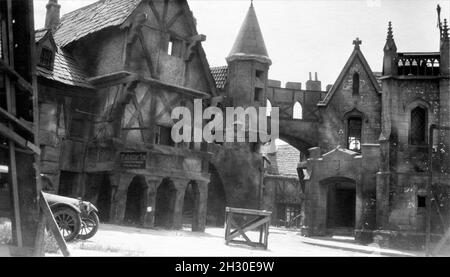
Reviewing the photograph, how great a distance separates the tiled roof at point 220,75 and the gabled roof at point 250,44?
5.18 feet

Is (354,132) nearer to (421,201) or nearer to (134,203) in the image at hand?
(421,201)

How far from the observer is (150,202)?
2003cm

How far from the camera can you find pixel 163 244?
13.8 meters

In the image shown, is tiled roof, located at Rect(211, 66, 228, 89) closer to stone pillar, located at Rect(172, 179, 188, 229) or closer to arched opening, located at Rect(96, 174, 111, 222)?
stone pillar, located at Rect(172, 179, 188, 229)

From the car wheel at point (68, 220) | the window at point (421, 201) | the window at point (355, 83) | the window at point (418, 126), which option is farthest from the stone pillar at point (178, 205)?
the window at point (355, 83)

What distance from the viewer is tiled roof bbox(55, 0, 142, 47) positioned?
2142 centimetres

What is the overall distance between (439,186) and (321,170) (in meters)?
5.91

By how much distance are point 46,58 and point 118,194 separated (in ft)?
21.6

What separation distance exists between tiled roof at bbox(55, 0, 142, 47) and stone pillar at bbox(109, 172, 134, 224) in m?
6.51

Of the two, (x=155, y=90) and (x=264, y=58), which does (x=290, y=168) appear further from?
(x=155, y=90)

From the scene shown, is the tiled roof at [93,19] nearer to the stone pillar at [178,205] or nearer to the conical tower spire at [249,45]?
the stone pillar at [178,205]

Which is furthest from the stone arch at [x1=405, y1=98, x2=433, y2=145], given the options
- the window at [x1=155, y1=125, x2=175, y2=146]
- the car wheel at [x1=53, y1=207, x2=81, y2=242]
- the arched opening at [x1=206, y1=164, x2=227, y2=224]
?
the car wheel at [x1=53, y1=207, x2=81, y2=242]

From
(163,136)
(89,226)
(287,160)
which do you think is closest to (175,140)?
(163,136)
